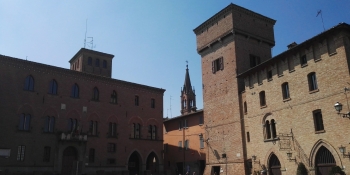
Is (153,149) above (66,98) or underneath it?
underneath

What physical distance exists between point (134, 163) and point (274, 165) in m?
21.1

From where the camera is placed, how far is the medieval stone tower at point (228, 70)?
31172 mm

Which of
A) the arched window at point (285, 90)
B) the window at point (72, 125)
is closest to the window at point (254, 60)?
the arched window at point (285, 90)

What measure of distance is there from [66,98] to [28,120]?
4835mm

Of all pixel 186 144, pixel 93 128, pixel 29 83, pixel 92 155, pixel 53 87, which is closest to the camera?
pixel 29 83

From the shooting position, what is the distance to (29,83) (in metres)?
33.4

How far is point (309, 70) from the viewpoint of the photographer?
23344 mm

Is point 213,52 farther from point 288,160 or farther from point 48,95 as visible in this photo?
point 48,95

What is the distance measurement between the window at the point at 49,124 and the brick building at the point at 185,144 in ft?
52.0

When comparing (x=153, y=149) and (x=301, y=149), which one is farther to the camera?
(x=153, y=149)

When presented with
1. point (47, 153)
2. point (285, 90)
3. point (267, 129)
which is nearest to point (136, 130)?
point (47, 153)

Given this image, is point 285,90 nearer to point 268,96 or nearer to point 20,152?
point 268,96

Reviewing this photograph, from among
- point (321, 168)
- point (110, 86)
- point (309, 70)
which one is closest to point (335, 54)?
point (309, 70)

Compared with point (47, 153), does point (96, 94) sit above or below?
above
